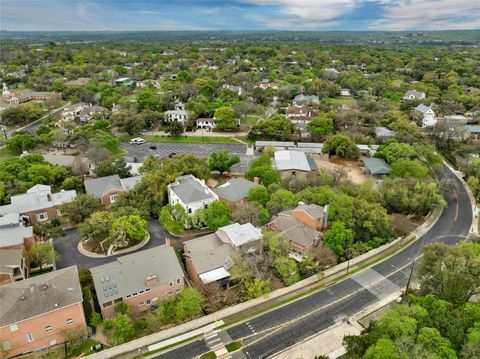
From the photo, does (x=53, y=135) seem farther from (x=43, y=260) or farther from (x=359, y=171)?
(x=359, y=171)

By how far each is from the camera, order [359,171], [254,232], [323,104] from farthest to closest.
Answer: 1. [323,104]
2. [359,171]
3. [254,232]

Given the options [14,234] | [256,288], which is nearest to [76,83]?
[14,234]

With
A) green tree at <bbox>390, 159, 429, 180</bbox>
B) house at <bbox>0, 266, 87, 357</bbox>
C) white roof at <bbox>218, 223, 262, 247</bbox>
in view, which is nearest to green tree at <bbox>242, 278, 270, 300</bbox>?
white roof at <bbox>218, 223, 262, 247</bbox>

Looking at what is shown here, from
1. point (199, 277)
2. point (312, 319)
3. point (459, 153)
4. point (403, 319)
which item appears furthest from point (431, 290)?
point (459, 153)

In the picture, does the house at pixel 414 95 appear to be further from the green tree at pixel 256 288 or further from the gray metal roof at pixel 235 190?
the green tree at pixel 256 288

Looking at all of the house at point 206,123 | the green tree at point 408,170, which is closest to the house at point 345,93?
the house at point 206,123

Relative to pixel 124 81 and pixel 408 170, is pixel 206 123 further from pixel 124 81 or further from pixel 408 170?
pixel 124 81
